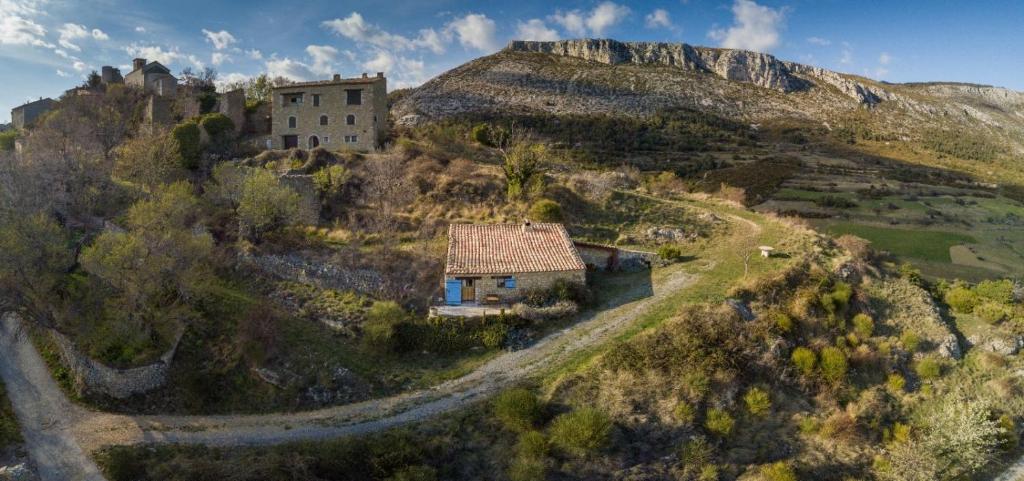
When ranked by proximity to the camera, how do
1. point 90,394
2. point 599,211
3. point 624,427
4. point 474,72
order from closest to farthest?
1. point 624,427
2. point 90,394
3. point 599,211
4. point 474,72

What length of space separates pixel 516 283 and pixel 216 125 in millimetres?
31377

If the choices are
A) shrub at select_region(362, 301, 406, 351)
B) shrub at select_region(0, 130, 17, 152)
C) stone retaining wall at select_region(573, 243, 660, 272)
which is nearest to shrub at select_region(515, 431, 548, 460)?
shrub at select_region(362, 301, 406, 351)

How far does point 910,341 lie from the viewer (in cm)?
2252

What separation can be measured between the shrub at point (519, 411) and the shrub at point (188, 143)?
32728 millimetres

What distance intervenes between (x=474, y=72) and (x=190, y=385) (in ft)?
246

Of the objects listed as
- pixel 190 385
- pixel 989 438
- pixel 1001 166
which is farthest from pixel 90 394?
pixel 1001 166

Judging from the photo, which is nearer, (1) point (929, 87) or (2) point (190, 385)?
(2) point (190, 385)

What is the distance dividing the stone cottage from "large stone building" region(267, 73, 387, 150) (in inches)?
765

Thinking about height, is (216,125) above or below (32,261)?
above

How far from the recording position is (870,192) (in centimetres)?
4691

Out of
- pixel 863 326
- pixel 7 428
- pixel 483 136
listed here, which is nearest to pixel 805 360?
pixel 863 326

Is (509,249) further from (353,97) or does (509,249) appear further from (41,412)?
(353,97)

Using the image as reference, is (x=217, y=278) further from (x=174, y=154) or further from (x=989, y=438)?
(x=989, y=438)

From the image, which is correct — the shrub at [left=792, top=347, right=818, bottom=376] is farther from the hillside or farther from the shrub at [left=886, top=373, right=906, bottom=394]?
the hillside
